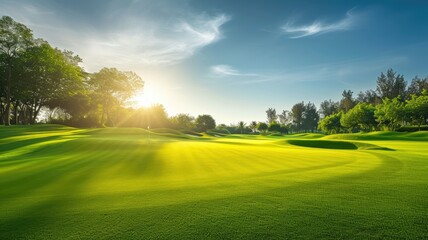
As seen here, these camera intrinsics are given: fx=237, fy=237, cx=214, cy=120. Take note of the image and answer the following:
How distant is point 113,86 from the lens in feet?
211

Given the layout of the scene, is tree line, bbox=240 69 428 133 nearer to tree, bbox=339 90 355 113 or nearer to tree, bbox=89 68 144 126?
tree, bbox=339 90 355 113

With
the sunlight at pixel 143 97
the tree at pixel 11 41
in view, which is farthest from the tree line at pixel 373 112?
the tree at pixel 11 41

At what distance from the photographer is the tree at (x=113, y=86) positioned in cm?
6333

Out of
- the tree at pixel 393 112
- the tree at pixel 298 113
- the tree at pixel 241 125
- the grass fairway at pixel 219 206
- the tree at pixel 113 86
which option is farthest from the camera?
the tree at pixel 298 113

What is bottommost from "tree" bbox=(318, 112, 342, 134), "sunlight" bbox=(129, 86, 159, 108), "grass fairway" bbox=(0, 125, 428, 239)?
"grass fairway" bbox=(0, 125, 428, 239)

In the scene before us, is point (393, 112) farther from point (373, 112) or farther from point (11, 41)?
point (11, 41)

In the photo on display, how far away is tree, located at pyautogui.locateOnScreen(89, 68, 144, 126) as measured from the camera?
63334 millimetres

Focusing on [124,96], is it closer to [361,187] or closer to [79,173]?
[79,173]

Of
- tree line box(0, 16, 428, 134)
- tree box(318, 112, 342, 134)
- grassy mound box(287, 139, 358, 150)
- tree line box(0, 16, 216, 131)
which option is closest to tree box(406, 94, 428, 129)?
tree line box(0, 16, 428, 134)

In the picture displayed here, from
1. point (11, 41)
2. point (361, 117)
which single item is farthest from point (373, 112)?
point (11, 41)

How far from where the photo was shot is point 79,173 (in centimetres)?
1018

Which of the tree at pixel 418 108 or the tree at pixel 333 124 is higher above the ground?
the tree at pixel 418 108

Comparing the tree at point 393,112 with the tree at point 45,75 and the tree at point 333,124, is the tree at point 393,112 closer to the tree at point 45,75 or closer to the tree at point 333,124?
the tree at point 333,124

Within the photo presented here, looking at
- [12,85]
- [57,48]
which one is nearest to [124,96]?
[57,48]
